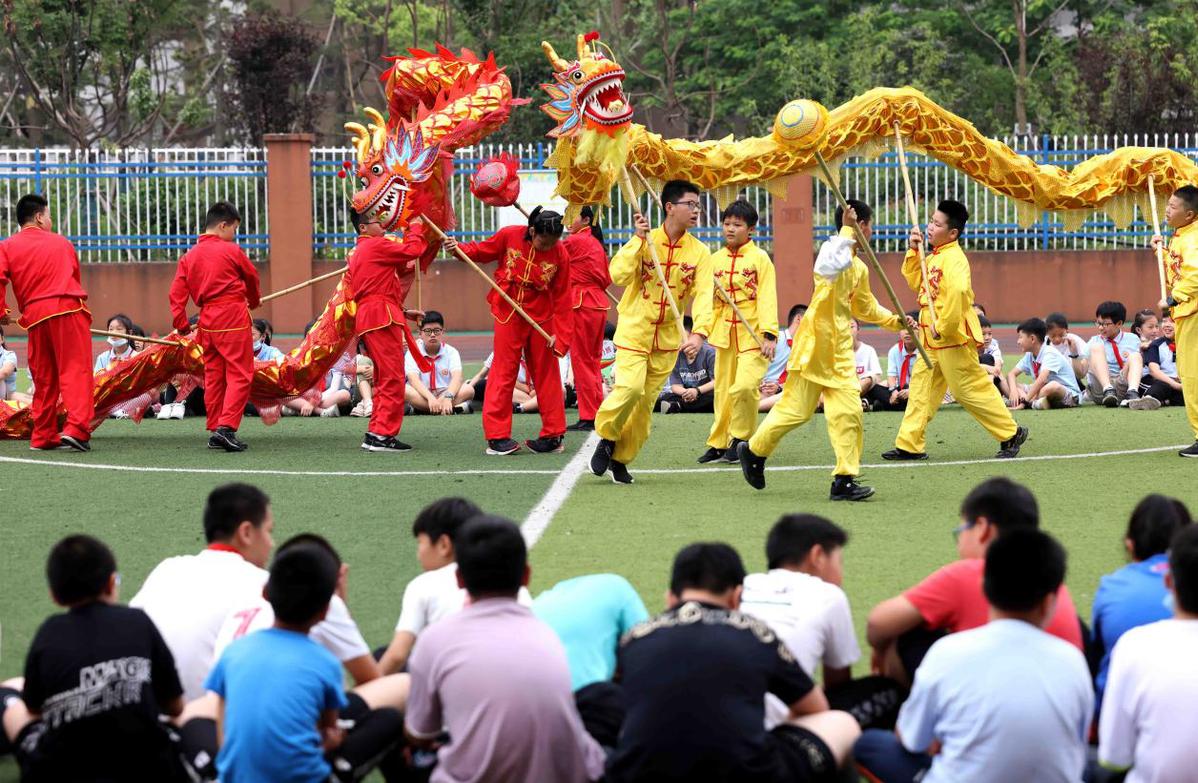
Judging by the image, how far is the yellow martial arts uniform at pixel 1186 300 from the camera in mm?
11258

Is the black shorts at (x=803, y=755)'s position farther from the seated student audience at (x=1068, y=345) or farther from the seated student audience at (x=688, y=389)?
the seated student audience at (x=1068, y=345)

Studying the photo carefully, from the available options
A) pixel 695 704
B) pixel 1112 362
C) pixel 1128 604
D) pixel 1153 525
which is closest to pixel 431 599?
pixel 695 704

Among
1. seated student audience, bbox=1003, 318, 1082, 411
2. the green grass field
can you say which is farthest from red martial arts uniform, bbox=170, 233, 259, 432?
seated student audience, bbox=1003, 318, 1082, 411

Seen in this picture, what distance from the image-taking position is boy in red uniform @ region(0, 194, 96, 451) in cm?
1230

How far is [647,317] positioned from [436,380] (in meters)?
4.69

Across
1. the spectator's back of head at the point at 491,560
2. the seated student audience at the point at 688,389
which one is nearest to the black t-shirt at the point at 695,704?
the spectator's back of head at the point at 491,560

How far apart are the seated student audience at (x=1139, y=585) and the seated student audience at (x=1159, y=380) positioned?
9.40 meters

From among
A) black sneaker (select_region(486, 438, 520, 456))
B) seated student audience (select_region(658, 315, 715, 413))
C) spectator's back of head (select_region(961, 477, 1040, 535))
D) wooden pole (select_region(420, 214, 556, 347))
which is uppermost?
wooden pole (select_region(420, 214, 556, 347))

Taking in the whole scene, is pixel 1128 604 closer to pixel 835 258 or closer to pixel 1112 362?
pixel 835 258

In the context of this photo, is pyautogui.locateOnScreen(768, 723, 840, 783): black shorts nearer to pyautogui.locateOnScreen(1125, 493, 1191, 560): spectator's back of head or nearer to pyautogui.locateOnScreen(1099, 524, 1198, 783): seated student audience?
pyautogui.locateOnScreen(1099, 524, 1198, 783): seated student audience

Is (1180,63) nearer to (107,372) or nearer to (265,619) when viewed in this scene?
(107,372)

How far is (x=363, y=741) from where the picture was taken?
16.6ft

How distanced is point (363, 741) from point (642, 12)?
27684mm

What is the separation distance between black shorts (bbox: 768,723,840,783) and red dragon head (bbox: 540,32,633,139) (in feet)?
20.4
